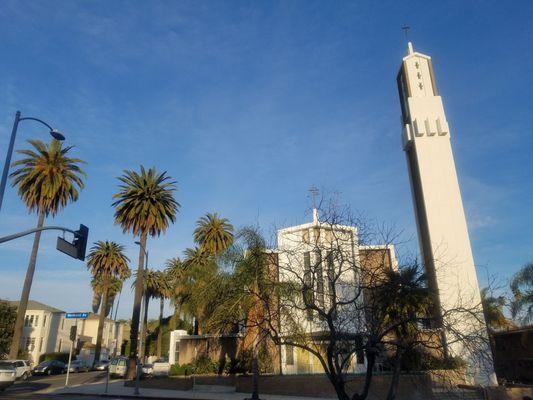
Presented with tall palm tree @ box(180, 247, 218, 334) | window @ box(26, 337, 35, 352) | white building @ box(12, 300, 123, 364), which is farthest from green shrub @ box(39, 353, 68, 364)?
tall palm tree @ box(180, 247, 218, 334)

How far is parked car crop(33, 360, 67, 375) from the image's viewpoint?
148ft

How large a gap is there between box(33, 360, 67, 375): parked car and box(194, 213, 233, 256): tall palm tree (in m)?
21.2

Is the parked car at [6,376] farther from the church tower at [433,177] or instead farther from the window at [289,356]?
the church tower at [433,177]

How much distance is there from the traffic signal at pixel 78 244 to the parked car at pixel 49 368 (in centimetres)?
3684

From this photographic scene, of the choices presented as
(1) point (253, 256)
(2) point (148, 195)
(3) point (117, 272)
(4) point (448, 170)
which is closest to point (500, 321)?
(4) point (448, 170)

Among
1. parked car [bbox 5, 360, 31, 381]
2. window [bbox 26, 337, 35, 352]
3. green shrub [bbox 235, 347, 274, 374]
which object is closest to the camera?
green shrub [bbox 235, 347, 274, 374]

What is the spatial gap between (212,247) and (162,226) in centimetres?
1057

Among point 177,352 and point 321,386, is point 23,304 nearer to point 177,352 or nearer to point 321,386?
point 177,352

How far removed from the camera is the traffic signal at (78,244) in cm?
1611

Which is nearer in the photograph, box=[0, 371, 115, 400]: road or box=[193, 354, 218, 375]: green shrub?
box=[0, 371, 115, 400]: road

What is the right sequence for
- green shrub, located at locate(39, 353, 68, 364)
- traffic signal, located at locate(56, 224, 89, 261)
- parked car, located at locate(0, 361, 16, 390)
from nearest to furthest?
traffic signal, located at locate(56, 224, 89, 261) → parked car, located at locate(0, 361, 16, 390) → green shrub, located at locate(39, 353, 68, 364)

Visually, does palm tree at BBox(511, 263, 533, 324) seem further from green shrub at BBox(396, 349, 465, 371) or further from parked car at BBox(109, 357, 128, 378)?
parked car at BBox(109, 357, 128, 378)

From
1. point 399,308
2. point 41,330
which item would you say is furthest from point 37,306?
point 399,308

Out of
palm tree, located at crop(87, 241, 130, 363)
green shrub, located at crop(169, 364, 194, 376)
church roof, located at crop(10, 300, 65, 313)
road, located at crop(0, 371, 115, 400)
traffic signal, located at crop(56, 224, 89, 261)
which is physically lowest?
road, located at crop(0, 371, 115, 400)
